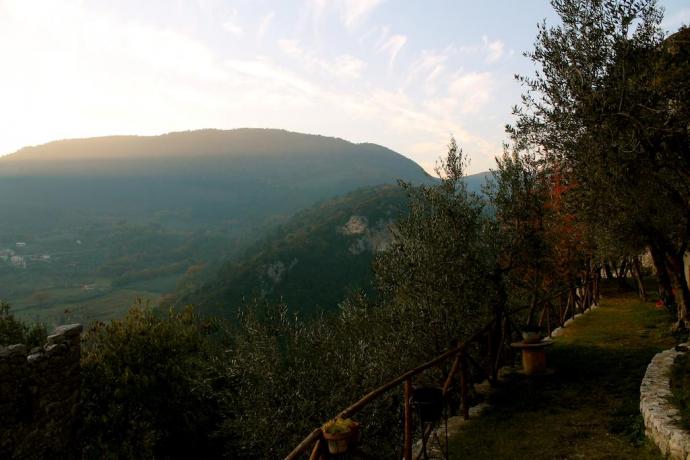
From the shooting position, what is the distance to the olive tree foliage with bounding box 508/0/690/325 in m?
11.5

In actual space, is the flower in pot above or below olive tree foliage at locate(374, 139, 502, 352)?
below

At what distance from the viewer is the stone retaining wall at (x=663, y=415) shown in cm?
814

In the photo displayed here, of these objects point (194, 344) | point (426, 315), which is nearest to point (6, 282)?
point (194, 344)

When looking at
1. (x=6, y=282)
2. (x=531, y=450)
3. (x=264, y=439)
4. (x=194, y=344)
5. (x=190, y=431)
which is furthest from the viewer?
(x=6, y=282)

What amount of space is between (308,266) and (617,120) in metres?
114

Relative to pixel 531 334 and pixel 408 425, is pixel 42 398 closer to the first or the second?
pixel 408 425

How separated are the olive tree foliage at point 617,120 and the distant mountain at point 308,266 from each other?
7775cm

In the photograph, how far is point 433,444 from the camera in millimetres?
11391

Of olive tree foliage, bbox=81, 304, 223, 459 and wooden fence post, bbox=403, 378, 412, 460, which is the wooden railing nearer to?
wooden fence post, bbox=403, 378, 412, 460

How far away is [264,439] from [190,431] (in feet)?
23.1

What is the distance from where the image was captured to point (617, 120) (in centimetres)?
1191

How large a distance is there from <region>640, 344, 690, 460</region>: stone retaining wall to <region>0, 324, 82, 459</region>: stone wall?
16.2m

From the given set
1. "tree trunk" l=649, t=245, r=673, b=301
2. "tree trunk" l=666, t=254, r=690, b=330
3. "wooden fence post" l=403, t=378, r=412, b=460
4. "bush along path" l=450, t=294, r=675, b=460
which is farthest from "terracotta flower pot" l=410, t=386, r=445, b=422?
"tree trunk" l=649, t=245, r=673, b=301

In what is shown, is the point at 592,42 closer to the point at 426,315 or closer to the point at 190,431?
the point at 426,315
